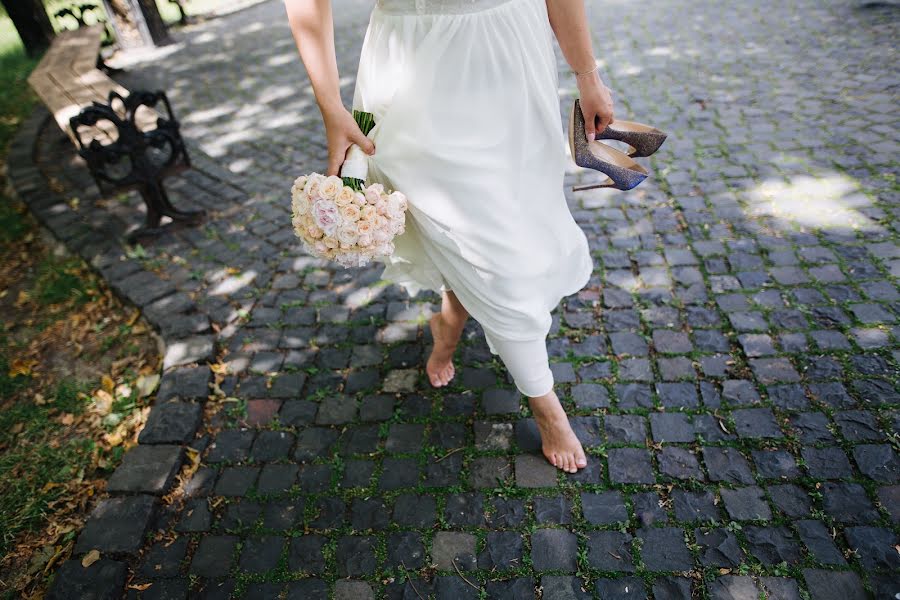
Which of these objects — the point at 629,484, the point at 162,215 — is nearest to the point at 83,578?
the point at 629,484

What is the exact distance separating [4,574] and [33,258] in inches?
116

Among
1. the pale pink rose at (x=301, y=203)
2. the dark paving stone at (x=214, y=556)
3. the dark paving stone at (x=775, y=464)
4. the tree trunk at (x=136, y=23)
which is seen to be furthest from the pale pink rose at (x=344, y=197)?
the tree trunk at (x=136, y=23)

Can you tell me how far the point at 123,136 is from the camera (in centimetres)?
418

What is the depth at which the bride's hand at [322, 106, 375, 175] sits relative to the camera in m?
1.91

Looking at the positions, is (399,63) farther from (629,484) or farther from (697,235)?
(697,235)

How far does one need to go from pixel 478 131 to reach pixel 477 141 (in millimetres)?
33

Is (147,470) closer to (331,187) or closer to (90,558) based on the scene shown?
(90,558)

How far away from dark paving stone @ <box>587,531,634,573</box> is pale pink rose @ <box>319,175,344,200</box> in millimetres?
1593

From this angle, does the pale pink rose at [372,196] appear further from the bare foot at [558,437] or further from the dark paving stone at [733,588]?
the dark paving stone at [733,588]

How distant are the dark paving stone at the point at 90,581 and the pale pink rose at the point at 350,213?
67.4 inches

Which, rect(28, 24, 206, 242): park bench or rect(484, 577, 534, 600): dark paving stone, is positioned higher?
rect(28, 24, 206, 242): park bench

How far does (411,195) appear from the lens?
208cm

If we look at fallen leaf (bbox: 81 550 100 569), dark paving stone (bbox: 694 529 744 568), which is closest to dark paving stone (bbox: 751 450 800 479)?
dark paving stone (bbox: 694 529 744 568)

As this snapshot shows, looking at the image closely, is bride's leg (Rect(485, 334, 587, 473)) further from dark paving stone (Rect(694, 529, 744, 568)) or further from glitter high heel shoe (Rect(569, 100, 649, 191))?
glitter high heel shoe (Rect(569, 100, 649, 191))
